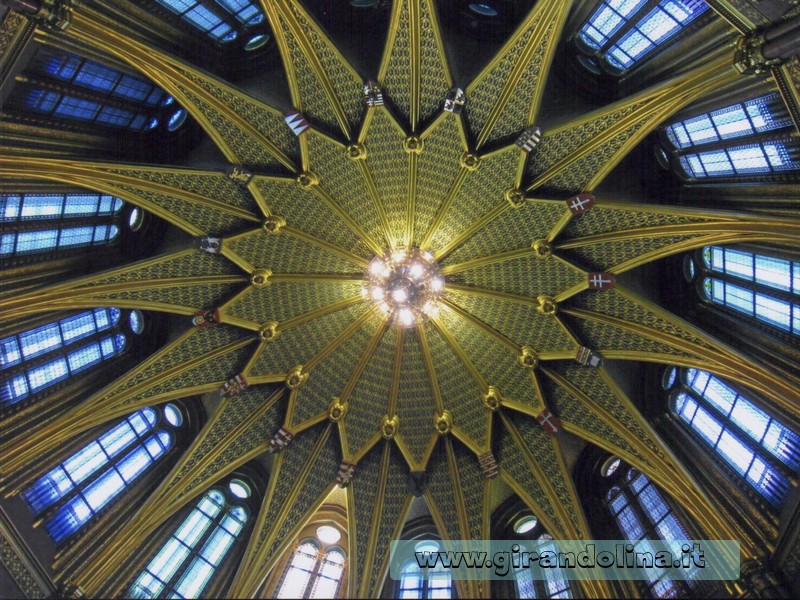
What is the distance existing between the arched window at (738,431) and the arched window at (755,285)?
1.92m

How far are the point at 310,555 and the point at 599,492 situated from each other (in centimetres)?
837

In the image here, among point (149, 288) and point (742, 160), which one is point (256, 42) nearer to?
point (149, 288)

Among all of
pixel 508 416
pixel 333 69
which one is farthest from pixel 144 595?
pixel 333 69

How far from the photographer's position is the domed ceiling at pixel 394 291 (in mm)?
16062

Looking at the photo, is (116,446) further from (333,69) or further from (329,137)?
(333,69)

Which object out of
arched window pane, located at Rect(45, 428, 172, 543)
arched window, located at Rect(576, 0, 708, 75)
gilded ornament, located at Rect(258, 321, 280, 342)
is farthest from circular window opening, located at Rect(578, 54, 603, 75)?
arched window pane, located at Rect(45, 428, 172, 543)

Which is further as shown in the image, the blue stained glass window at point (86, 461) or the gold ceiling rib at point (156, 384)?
the blue stained glass window at point (86, 461)

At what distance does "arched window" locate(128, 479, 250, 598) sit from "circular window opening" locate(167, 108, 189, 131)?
33.7ft

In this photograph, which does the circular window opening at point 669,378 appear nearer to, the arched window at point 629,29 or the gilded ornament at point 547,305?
the gilded ornament at point 547,305

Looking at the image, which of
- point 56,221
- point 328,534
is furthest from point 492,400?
point 56,221

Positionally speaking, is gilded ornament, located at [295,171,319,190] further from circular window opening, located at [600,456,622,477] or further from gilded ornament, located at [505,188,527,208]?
circular window opening, located at [600,456,622,477]

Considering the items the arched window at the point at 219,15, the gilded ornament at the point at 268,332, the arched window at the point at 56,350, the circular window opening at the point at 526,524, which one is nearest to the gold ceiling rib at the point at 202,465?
the gilded ornament at the point at 268,332

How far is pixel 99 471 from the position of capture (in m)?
16.6

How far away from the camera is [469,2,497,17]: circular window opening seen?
17.4m
